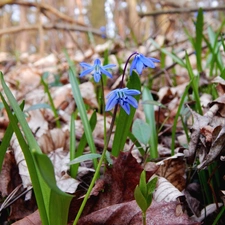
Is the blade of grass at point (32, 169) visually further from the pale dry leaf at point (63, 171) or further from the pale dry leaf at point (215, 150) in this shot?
the pale dry leaf at point (215, 150)

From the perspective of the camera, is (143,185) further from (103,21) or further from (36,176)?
(103,21)

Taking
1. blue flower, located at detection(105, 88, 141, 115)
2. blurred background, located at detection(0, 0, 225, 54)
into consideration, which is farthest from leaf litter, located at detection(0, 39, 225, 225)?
blurred background, located at detection(0, 0, 225, 54)

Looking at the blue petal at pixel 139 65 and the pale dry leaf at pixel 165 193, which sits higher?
the blue petal at pixel 139 65

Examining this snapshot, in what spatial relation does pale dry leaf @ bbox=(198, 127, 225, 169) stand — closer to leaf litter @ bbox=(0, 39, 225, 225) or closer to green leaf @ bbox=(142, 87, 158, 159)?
leaf litter @ bbox=(0, 39, 225, 225)

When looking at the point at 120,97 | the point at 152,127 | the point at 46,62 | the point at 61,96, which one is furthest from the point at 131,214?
the point at 46,62

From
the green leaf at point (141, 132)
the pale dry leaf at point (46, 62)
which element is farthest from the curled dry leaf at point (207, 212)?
the pale dry leaf at point (46, 62)

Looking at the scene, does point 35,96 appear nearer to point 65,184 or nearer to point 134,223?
point 65,184
